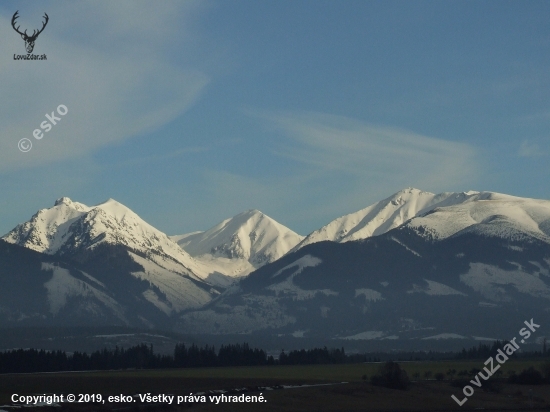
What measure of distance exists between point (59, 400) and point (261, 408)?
35005mm

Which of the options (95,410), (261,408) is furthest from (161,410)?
(261,408)

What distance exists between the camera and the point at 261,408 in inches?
7849

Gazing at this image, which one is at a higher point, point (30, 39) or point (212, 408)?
point (30, 39)

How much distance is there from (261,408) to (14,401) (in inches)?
1672

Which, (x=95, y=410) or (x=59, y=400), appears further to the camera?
(x=59, y=400)

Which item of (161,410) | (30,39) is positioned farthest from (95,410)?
(30,39)

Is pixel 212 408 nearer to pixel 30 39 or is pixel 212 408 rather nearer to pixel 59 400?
pixel 59 400

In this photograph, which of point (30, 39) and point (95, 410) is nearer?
point (95, 410)

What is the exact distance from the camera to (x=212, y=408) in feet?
633

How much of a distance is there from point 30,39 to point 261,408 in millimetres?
75257

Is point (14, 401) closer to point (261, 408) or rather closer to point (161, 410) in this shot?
point (161, 410)

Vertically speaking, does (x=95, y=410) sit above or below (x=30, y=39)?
below

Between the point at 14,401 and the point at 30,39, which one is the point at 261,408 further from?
the point at 30,39

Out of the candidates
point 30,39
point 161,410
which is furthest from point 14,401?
point 30,39
